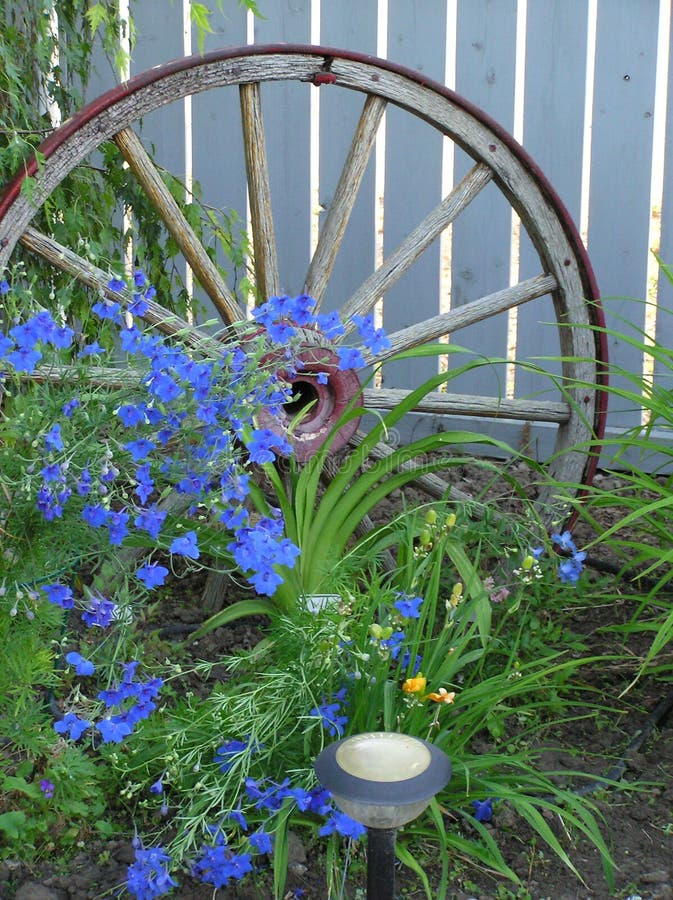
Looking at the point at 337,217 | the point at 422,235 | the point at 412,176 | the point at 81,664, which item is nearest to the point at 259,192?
the point at 337,217

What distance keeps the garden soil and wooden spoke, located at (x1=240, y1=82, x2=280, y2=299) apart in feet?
4.08

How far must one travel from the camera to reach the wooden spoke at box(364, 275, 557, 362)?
2.63m

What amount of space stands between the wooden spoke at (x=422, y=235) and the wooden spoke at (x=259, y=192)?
213mm

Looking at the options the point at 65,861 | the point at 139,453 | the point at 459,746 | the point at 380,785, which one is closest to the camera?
the point at 380,785

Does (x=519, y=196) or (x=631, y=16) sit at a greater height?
(x=631, y=16)

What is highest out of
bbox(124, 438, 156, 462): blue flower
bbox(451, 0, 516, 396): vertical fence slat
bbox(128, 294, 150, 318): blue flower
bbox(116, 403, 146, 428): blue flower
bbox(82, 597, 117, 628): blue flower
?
bbox(451, 0, 516, 396): vertical fence slat

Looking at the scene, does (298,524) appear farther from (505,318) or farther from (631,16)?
(631,16)

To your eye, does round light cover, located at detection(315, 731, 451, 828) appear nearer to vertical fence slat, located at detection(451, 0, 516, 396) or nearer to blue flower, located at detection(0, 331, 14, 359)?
blue flower, located at detection(0, 331, 14, 359)

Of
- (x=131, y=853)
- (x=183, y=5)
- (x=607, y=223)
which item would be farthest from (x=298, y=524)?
(x=183, y=5)

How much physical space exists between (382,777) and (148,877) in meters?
0.54

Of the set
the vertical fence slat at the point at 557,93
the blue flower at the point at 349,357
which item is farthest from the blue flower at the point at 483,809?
the vertical fence slat at the point at 557,93

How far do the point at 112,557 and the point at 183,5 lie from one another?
95.0 inches

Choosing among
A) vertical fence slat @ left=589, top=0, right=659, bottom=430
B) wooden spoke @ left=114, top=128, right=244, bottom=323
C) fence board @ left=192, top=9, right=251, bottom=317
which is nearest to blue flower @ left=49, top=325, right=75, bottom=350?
wooden spoke @ left=114, top=128, right=244, bottom=323

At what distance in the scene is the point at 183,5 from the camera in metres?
3.41
